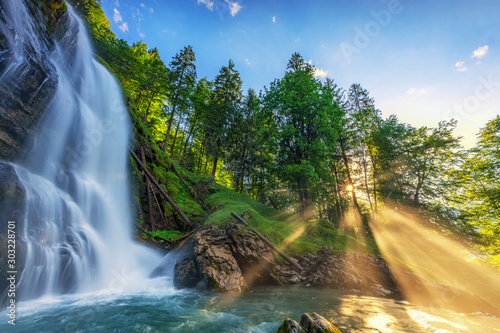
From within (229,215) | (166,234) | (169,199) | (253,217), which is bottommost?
(166,234)

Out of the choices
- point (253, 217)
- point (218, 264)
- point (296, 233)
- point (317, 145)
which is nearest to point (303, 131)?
point (317, 145)

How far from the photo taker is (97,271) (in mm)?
6402

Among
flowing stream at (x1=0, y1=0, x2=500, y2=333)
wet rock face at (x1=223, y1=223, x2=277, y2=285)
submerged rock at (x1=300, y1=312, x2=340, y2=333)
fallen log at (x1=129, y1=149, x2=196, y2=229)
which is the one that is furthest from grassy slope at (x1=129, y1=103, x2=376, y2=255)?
submerged rock at (x1=300, y1=312, x2=340, y2=333)

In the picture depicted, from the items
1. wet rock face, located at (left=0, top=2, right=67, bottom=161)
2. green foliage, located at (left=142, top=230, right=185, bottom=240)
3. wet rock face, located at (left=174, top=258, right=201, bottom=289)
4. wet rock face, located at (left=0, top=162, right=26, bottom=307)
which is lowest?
wet rock face, located at (left=174, top=258, right=201, bottom=289)

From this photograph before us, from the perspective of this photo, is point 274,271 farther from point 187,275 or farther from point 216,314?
point 216,314

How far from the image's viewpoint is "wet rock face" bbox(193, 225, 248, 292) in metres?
6.21

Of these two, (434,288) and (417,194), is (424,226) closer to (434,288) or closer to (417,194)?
(417,194)

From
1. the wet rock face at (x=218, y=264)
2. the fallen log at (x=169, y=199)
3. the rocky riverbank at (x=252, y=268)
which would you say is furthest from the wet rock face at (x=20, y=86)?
the wet rock face at (x=218, y=264)

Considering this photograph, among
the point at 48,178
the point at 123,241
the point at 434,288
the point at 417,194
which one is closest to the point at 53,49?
the point at 48,178

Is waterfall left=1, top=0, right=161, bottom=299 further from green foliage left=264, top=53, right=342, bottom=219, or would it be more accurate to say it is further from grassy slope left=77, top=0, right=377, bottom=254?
green foliage left=264, top=53, right=342, bottom=219

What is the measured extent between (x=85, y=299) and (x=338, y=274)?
26.6 feet

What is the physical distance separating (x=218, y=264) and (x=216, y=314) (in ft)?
7.96

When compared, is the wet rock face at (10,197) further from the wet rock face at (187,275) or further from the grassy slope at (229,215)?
the grassy slope at (229,215)

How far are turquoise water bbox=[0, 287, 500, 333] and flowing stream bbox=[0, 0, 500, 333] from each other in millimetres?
24
